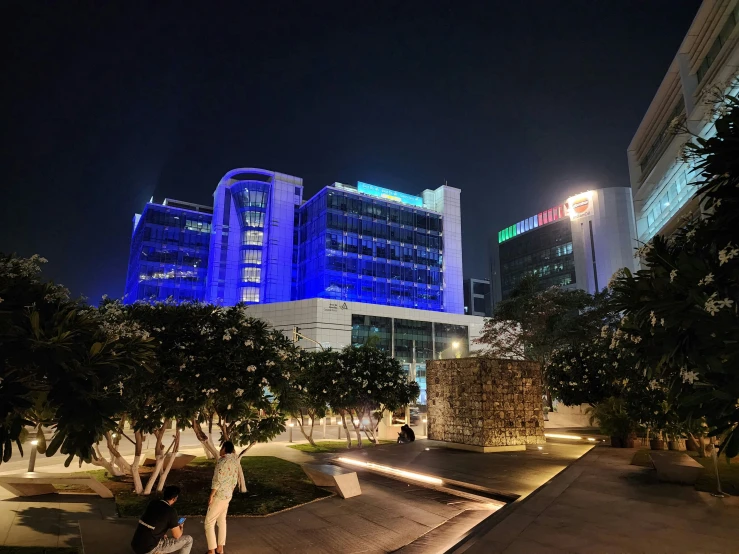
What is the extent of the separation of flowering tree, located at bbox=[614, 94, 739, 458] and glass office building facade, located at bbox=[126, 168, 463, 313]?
71176 millimetres

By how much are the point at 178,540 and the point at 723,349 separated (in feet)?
22.6

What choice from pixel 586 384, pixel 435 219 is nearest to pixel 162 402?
pixel 586 384

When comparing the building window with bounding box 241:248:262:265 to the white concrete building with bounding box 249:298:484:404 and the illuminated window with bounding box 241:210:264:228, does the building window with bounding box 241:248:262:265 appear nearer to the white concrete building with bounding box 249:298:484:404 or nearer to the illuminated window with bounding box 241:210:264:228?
the illuminated window with bounding box 241:210:264:228

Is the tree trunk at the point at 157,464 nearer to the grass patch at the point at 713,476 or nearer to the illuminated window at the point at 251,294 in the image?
the grass patch at the point at 713,476

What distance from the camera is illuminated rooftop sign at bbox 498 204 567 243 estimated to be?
3947 inches

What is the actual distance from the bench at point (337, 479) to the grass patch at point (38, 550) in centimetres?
551

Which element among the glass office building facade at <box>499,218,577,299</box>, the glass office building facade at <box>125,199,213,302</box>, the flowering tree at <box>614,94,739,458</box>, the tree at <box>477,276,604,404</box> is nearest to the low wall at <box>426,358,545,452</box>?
the flowering tree at <box>614,94,739,458</box>

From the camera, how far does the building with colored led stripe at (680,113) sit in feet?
76.4

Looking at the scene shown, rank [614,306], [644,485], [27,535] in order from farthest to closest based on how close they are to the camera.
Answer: [644,485], [27,535], [614,306]

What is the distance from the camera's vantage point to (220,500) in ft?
23.3

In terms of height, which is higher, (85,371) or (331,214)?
(331,214)

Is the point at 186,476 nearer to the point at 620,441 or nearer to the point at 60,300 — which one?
the point at 60,300

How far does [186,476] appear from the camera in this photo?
14336 mm

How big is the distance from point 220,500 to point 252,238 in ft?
253
